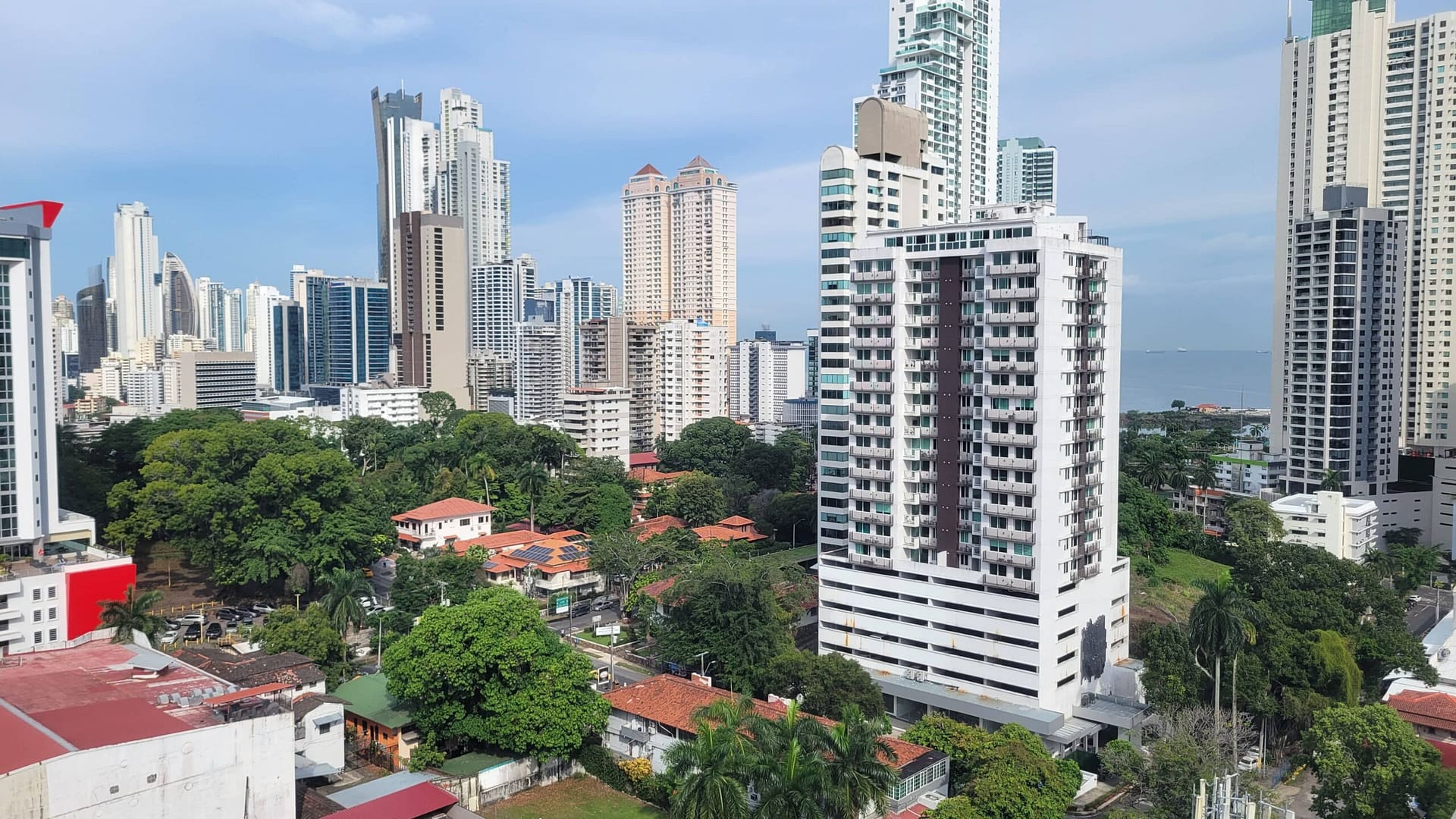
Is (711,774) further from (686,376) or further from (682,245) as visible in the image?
(682,245)

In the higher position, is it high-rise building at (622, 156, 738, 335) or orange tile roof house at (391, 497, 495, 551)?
high-rise building at (622, 156, 738, 335)

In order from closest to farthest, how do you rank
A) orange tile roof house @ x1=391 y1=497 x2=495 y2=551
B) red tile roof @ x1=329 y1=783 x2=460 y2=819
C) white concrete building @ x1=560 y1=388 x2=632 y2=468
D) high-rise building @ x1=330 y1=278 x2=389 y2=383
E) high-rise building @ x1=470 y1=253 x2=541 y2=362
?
red tile roof @ x1=329 y1=783 x2=460 y2=819 → orange tile roof house @ x1=391 y1=497 x2=495 y2=551 → white concrete building @ x1=560 y1=388 x2=632 y2=468 → high-rise building @ x1=470 y1=253 x2=541 y2=362 → high-rise building @ x1=330 y1=278 x2=389 y2=383

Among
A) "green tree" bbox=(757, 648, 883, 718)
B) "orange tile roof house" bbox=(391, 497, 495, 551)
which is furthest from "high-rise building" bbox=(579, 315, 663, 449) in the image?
"green tree" bbox=(757, 648, 883, 718)

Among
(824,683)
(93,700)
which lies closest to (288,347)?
(93,700)

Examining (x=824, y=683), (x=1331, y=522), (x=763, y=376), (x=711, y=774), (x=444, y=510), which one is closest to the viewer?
(x=711, y=774)

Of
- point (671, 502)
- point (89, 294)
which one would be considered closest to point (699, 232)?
point (671, 502)

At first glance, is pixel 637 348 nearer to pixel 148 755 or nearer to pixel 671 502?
pixel 671 502

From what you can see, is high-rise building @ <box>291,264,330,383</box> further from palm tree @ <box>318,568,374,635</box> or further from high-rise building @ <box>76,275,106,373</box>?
palm tree @ <box>318,568,374,635</box>
